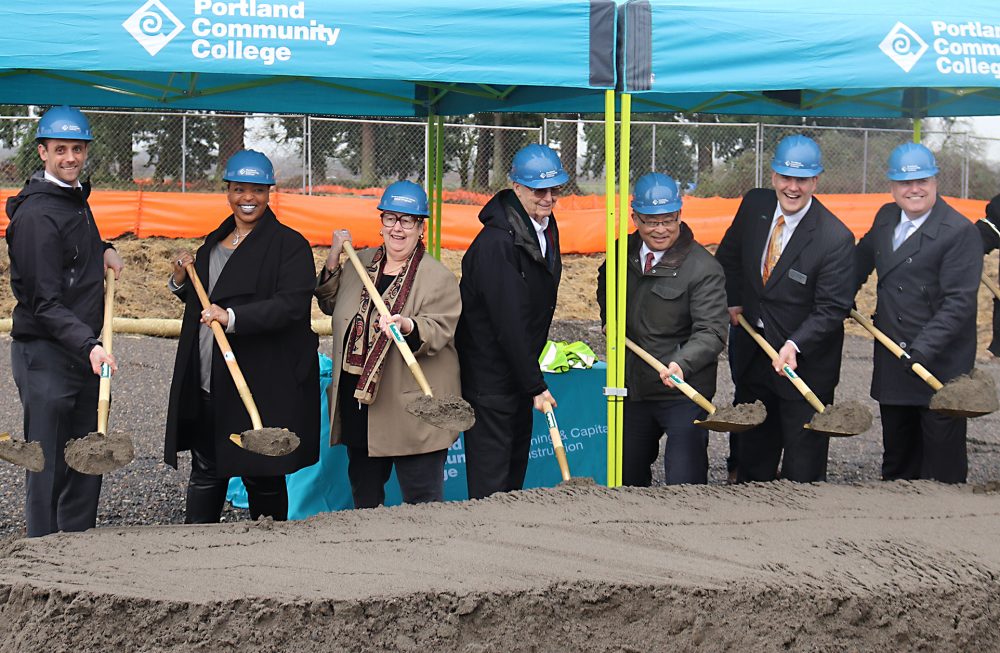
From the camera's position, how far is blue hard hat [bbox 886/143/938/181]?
197 inches

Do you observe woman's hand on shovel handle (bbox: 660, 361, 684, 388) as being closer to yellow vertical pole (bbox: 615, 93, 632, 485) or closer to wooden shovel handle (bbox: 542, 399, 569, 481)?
yellow vertical pole (bbox: 615, 93, 632, 485)

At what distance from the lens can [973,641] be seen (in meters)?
3.59

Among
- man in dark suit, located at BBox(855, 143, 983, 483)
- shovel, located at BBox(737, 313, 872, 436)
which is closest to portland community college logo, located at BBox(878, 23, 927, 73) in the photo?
man in dark suit, located at BBox(855, 143, 983, 483)

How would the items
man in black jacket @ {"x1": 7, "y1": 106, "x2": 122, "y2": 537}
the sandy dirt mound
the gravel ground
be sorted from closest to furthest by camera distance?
the sandy dirt mound
man in black jacket @ {"x1": 7, "y1": 106, "x2": 122, "y2": 537}
the gravel ground

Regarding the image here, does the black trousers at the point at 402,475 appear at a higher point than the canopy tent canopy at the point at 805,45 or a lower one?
lower

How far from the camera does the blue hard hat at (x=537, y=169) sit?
4.57 m

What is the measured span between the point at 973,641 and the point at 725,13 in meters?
2.53

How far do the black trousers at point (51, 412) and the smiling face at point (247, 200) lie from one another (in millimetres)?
851

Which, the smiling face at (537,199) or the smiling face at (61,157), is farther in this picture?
the smiling face at (537,199)

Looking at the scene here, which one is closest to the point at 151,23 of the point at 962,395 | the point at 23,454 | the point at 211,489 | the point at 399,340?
the point at 399,340

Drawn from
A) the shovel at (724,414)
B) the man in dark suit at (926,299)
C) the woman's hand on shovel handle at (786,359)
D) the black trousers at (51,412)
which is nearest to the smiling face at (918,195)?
the man in dark suit at (926,299)

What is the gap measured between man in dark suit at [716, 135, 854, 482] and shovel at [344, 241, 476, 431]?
4.74 feet

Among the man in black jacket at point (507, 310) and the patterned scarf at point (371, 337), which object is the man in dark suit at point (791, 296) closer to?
the man in black jacket at point (507, 310)

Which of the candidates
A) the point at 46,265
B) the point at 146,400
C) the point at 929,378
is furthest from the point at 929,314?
the point at 146,400
